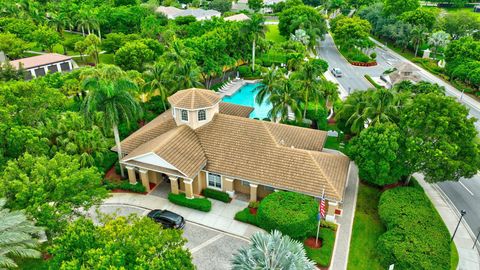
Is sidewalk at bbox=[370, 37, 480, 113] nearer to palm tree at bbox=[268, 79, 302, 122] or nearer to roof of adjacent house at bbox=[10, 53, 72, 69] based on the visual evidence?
palm tree at bbox=[268, 79, 302, 122]

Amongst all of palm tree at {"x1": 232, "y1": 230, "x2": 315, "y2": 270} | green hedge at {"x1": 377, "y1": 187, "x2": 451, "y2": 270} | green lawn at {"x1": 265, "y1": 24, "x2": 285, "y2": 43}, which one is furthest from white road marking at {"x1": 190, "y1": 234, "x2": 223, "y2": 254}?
green lawn at {"x1": 265, "y1": 24, "x2": 285, "y2": 43}

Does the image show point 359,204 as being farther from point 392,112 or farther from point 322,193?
point 392,112

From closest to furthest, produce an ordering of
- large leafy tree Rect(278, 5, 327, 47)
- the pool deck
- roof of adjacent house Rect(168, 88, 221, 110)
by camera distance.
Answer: roof of adjacent house Rect(168, 88, 221, 110) → the pool deck → large leafy tree Rect(278, 5, 327, 47)

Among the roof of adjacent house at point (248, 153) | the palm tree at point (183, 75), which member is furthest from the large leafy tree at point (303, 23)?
the roof of adjacent house at point (248, 153)

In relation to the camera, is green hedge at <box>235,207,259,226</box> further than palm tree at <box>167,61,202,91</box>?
No

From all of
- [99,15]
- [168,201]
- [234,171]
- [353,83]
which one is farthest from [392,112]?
[99,15]

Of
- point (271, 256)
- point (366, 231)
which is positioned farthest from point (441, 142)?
point (271, 256)

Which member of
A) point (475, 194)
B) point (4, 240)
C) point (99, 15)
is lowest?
point (475, 194)
